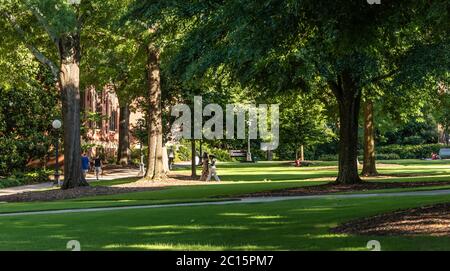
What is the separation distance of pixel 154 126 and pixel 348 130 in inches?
407

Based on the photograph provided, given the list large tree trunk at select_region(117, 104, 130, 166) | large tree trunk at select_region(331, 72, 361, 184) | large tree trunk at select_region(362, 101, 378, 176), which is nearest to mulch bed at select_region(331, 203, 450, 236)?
large tree trunk at select_region(331, 72, 361, 184)

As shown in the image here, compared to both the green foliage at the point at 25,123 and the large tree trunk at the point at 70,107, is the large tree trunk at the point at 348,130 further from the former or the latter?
the green foliage at the point at 25,123

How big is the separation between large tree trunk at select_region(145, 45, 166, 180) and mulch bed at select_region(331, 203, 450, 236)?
2040 centimetres

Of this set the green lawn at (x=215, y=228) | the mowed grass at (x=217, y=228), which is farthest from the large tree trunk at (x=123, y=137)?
the mowed grass at (x=217, y=228)

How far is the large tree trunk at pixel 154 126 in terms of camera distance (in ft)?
107

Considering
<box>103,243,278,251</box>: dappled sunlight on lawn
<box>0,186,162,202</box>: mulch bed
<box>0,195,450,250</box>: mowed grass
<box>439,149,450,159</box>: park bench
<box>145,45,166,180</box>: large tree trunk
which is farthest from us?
<box>439,149,450,159</box>: park bench

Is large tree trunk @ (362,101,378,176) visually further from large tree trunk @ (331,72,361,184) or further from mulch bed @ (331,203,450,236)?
mulch bed @ (331,203,450,236)

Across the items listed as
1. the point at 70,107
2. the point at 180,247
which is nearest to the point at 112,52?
the point at 70,107

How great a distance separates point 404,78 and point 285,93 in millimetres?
5539

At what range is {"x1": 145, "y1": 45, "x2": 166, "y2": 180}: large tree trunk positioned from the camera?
3259 cm

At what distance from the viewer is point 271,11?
34.1 ft
